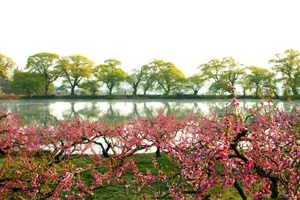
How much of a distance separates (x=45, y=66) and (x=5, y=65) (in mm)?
9833

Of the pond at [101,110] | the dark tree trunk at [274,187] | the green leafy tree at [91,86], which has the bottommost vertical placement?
the pond at [101,110]

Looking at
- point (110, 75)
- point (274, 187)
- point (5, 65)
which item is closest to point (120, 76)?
point (110, 75)

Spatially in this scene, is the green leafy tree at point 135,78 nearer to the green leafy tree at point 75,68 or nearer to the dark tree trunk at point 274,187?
the green leafy tree at point 75,68

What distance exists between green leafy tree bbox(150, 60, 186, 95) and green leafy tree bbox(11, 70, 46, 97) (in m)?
27.2

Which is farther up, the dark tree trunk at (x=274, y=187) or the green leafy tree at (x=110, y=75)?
the green leafy tree at (x=110, y=75)

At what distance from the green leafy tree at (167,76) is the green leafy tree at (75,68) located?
16.6 meters

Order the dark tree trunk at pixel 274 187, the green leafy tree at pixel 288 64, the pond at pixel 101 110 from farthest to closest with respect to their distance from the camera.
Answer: the green leafy tree at pixel 288 64 → the pond at pixel 101 110 → the dark tree trunk at pixel 274 187

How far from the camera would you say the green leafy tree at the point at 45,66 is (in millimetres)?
76256

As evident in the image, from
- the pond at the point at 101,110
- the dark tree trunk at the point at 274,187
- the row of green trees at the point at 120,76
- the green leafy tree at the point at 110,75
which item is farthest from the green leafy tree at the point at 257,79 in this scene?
the dark tree trunk at the point at 274,187

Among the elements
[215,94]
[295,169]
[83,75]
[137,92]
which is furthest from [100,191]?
[137,92]

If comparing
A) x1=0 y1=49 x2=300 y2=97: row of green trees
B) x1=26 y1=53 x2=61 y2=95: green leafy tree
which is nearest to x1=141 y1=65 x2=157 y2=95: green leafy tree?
x1=0 y1=49 x2=300 y2=97: row of green trees

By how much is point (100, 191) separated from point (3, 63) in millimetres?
76957

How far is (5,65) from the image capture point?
77.9 meters

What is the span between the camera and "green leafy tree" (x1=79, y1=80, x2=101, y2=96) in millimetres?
77938
